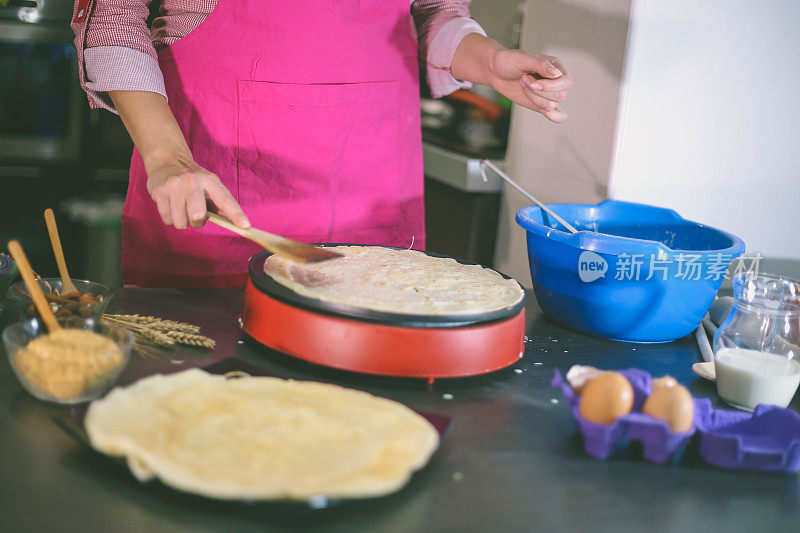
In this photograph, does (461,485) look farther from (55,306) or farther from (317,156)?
(317,156)

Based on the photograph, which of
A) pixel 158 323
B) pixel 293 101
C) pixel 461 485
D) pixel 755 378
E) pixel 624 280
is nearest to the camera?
pixel 461 485

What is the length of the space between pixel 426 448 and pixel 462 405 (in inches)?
9.1

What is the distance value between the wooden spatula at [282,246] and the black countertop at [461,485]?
15 centimetres

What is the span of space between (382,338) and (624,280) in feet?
1.64

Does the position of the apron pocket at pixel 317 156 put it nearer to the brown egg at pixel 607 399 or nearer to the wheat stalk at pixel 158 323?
the wheat stalk at pixel 158 323

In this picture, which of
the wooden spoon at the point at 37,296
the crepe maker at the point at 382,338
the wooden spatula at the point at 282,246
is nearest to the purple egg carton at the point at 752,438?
the crepe maker at the point at 382,338

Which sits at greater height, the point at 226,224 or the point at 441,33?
the point at 441,33

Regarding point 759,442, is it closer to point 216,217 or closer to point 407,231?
point 216,217

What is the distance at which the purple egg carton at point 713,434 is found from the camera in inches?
35.1

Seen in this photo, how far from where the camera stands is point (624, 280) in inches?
51.3

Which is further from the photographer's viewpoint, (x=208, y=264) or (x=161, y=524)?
(x=208, y=264)

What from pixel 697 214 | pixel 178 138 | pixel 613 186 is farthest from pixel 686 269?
pixel 178 138

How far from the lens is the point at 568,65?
6.76 ft

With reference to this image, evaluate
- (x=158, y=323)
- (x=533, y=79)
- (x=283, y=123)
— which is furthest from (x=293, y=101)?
(x=158, y=323)
